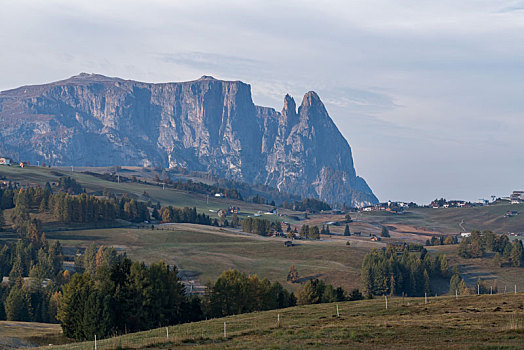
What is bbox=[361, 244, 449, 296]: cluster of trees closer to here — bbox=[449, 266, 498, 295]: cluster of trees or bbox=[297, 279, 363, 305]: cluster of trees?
bbox=[449, 266, 498, 295]: cluster of trees

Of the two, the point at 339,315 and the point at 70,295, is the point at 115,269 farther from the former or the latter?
the point at 339,315

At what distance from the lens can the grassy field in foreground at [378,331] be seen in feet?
133

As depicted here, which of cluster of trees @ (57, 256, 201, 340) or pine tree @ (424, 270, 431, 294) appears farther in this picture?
pine tree @ (424, 270, 431, 294)

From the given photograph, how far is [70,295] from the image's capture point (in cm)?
8469

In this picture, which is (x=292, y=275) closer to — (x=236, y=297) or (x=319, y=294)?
A: (x=319, y=294)

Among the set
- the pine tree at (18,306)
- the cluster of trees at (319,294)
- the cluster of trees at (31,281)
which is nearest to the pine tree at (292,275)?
the cluster of trees at (31,281)

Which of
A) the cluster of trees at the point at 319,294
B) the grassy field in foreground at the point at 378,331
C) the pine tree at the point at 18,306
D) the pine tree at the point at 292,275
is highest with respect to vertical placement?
the grassy field in foreground at the point at 378,331

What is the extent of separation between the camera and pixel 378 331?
45.8 m

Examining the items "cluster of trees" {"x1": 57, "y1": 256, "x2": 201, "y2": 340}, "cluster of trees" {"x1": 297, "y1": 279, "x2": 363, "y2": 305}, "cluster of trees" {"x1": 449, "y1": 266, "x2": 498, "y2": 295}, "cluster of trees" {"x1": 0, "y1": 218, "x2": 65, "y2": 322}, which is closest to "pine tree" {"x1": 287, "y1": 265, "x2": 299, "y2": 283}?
"cluster of trees" {"x1": 449, "y1": 266, "x2": 498, "y2": 295}

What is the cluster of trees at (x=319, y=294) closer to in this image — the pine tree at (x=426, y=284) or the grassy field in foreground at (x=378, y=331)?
the grassy field in foreground at (x=378, y=331)

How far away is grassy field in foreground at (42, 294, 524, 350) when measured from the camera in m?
40.4

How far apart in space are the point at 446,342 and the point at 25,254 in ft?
560

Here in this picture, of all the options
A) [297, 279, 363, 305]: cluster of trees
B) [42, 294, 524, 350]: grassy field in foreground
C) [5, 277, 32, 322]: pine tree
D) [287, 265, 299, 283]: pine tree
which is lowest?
[5, 277, 32, 322]: pine tree

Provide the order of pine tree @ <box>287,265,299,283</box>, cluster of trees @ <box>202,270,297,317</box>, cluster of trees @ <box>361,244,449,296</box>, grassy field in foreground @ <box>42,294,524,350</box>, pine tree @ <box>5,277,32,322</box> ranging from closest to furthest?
1. grassy field in foreground @ <box>42,294,524,350</box>
2. cluster of trees @ <box>202,270,297,317</box>
3. pine tree @ <box>5,277,32,322</box>
4. pine tree @ <box>287,265,299,283</box>
5. cluster of trees @ <box>361,244,449,296</box>
